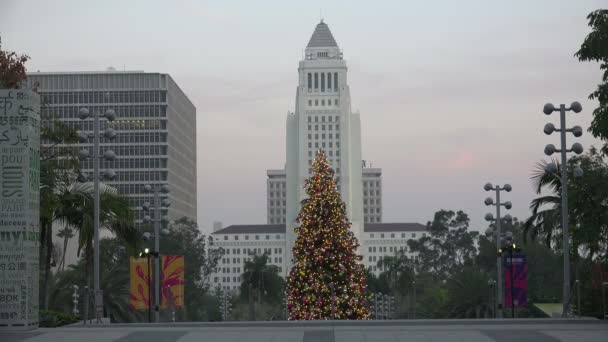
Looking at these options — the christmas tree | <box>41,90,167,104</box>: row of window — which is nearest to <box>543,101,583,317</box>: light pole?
the christmas tree

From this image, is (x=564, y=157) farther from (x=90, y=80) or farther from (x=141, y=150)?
(x=90, y=80)

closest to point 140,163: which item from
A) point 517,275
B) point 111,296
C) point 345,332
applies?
point 111,296

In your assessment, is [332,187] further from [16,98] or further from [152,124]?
[152,124]

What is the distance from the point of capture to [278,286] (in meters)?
139

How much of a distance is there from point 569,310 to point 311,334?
11.2 meters

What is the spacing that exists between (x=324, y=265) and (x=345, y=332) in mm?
32606

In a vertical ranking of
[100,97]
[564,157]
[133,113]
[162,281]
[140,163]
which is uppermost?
[100,97]

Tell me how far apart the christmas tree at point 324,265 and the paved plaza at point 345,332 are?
2819 centimetres

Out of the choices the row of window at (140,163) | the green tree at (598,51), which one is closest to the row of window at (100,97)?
the row of window at (140,163)

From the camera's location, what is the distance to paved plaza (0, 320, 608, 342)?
848 inches

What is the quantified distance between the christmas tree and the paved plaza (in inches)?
1110

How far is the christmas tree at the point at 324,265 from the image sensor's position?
5531 cm

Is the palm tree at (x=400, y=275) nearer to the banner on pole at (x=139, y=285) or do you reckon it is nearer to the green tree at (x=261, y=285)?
the green tree at (x=261, y=285)

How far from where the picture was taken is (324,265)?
2203 inches
